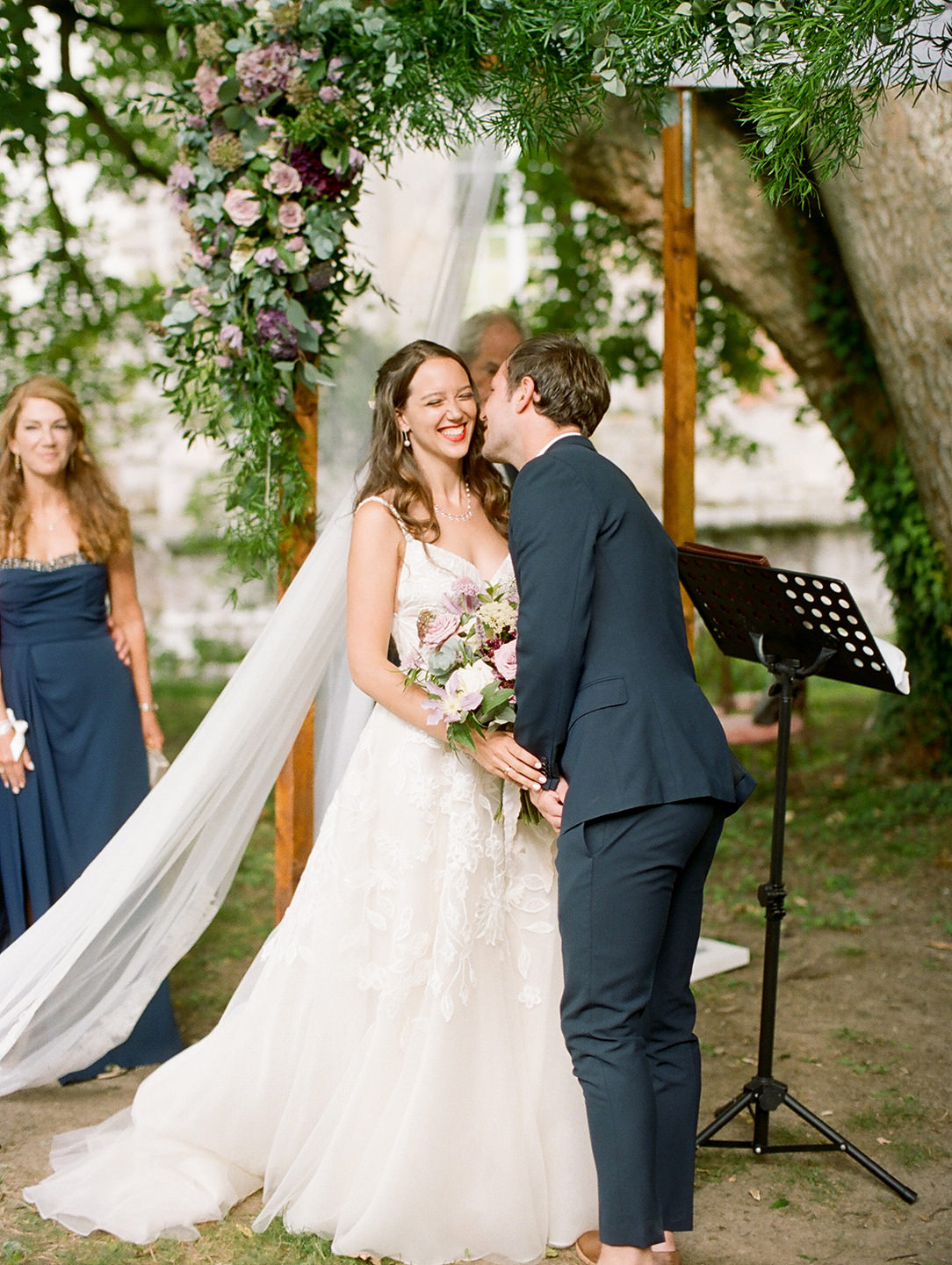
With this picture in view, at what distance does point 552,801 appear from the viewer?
300cm

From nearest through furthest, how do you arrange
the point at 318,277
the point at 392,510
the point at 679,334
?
the point at 392,510
the point at 318,277
the point at 679,334

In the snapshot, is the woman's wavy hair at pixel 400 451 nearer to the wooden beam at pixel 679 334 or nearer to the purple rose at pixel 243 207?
the purple rose at pixel 243 207

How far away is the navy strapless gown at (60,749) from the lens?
4336 mm

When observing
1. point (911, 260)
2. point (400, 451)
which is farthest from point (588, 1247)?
point (911, 260)

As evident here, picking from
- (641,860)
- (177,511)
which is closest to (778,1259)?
(641,860)

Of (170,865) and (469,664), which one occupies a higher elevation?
(469,664)

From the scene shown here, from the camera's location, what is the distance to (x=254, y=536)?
403cm

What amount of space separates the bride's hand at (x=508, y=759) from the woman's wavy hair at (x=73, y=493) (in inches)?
77.2

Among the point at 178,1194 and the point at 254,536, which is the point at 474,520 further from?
the point at 178,1194

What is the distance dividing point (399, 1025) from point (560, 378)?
5.51ft

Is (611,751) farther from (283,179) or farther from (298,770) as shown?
(283,179)

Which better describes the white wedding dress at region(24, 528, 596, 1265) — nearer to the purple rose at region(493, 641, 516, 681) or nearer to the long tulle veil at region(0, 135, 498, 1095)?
the long tulle veil at region(0, 135, 498, 1095)

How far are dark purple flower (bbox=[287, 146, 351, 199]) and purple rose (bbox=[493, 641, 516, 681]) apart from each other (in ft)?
5.87

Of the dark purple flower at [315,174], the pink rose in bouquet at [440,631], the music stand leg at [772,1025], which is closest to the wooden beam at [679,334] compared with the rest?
the music stand leg at [772,1025]
